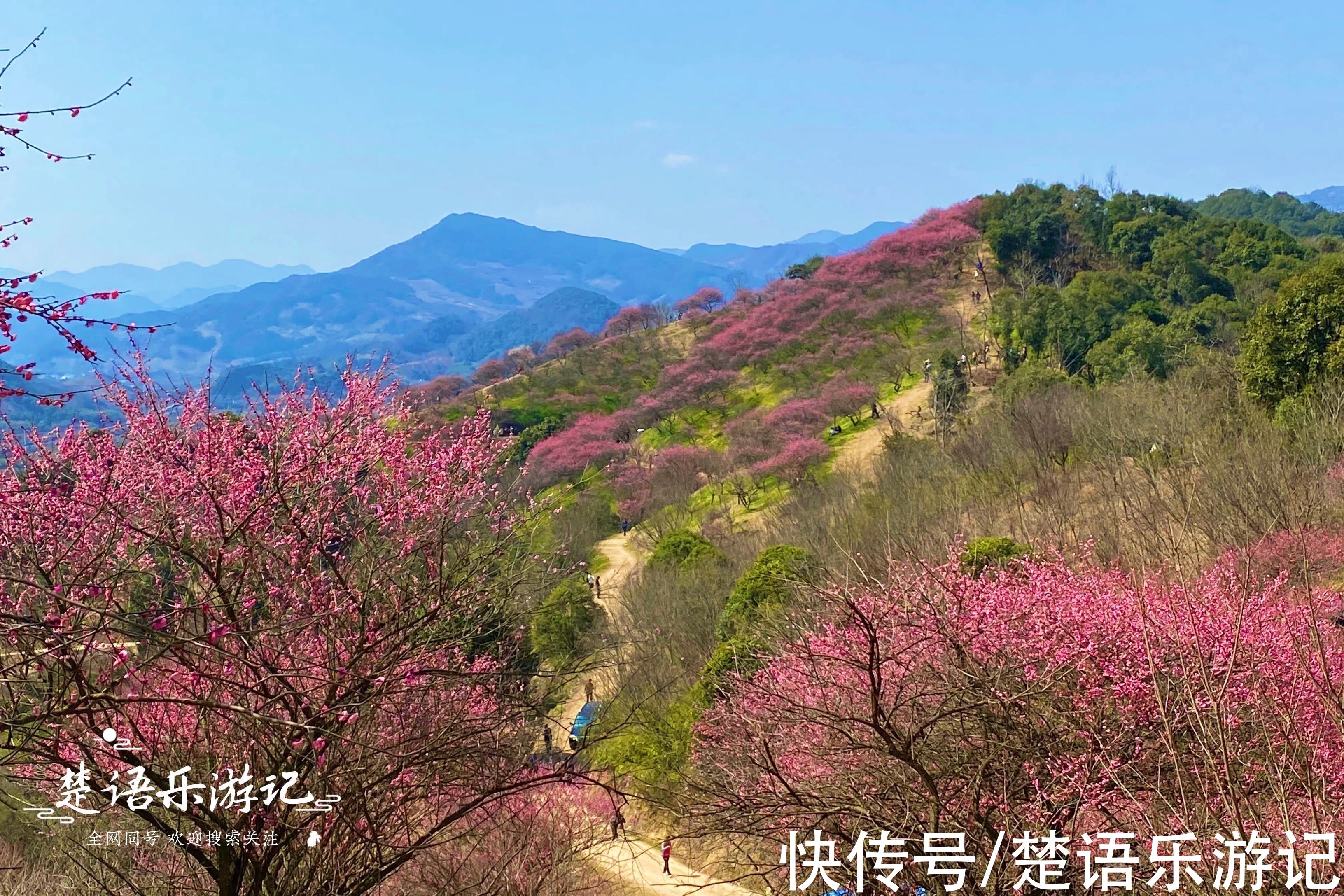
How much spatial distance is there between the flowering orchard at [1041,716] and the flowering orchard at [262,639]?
4.62ft

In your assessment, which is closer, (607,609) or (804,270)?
(607,609)

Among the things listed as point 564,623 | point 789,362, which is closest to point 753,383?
point 789,362

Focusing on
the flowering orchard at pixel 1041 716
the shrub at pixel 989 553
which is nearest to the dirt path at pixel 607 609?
the flowering orchard at pixel 1041 716

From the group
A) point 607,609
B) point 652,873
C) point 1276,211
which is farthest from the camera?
point 1276,211

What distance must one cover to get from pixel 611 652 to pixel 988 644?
284 inches

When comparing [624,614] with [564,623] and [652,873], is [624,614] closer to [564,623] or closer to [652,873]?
[564,623]

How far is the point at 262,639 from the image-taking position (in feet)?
12.1

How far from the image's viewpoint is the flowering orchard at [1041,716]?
3.45 metres

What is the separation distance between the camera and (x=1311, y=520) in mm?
9820

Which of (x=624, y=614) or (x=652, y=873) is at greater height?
(x=624, y=614)

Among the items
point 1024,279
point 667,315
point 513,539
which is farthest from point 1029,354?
point 667,315

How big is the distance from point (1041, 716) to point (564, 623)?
1255cm

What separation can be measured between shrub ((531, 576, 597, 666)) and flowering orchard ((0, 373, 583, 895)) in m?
10.3

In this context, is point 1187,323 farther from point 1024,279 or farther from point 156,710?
point 156,710
